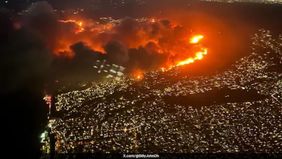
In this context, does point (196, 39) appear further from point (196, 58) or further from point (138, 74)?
point (138, 74)

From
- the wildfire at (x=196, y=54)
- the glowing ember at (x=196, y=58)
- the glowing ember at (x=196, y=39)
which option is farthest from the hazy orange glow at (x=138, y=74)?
the glowing ember at (x=196, y=39)

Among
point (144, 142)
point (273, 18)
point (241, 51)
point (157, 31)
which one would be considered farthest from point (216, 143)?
point (273, 18)

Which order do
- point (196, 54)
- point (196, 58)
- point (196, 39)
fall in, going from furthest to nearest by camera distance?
1. point (196, 39)
2. point (196, 54)
3. point (196, 58)

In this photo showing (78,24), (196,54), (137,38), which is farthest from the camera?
(78,24)

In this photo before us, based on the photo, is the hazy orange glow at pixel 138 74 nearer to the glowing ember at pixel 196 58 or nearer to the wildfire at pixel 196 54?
the wildfire at pixel 196 54

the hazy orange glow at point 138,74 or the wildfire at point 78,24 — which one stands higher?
the hazy orange glow at point 138,74

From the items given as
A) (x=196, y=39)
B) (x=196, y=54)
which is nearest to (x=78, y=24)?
(x=196, y=39)

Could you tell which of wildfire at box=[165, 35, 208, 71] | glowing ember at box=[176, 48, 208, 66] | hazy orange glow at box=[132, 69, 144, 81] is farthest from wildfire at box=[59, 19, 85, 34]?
glowing ember at box=[176, 48, 208, 66]

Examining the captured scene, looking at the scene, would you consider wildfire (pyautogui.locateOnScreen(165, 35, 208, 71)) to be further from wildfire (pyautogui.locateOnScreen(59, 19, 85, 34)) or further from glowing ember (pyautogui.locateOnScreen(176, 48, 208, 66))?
wildfire (pyautogui.locateOnScreen(59, 19, 85, 34))

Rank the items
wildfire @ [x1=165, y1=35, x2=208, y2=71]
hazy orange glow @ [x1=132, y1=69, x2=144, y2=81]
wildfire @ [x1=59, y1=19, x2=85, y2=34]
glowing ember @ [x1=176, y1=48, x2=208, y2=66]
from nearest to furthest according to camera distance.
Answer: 1. hazy orange glow @ [x1=132, y1=69, x2=144, y2=81]
2. glowing ember @ [x1=176, y1=48, x2=208, y2=66]
3. wildfire @ [x1=165, y1=35, x2=208, y2=71]
4. wildfire @ [x1=59, y1=19, x2=85, y2=34]

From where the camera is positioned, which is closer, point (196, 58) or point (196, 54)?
point (196, 58)

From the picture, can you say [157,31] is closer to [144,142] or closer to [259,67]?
[259,67]
